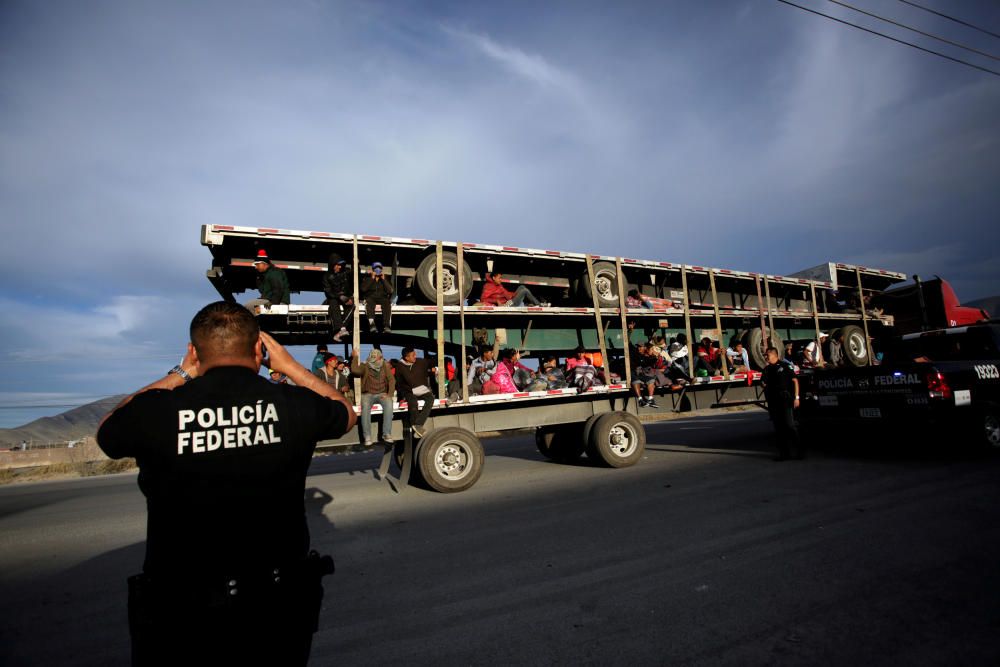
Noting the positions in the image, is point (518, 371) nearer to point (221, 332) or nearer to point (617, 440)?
point (617, 440)

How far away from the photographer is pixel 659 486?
6.46 meters

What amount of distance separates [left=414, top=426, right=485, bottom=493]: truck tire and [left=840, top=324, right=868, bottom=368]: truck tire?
32.0 feet

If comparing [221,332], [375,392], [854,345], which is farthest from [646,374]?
[221,332]

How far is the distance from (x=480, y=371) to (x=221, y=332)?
595 cm

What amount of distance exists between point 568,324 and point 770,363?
335 centimetres

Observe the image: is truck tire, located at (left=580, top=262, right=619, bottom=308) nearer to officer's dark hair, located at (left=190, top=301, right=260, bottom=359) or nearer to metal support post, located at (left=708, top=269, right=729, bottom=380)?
metal support post, located at (left=708, top=269, right=729, bottom=380)

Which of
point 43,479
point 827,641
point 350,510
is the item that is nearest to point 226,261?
point 350,510

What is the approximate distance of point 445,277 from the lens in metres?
7.39

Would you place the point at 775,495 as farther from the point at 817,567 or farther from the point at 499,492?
the point at 499,492

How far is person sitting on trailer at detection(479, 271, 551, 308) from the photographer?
7748 mm

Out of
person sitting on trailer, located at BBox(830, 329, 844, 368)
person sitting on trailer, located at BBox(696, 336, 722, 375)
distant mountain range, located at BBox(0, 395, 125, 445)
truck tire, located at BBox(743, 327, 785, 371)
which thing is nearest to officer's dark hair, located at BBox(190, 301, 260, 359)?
person sitting on trailer, located at BBox(696, 336, 722, 375)

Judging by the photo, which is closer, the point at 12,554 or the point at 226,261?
the point at 12,554

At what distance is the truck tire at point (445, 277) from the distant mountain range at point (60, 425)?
39063mm

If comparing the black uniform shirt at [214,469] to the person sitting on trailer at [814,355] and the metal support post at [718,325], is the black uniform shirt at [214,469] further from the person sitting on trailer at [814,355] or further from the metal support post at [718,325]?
the person sitting on trailer at [814,355]
